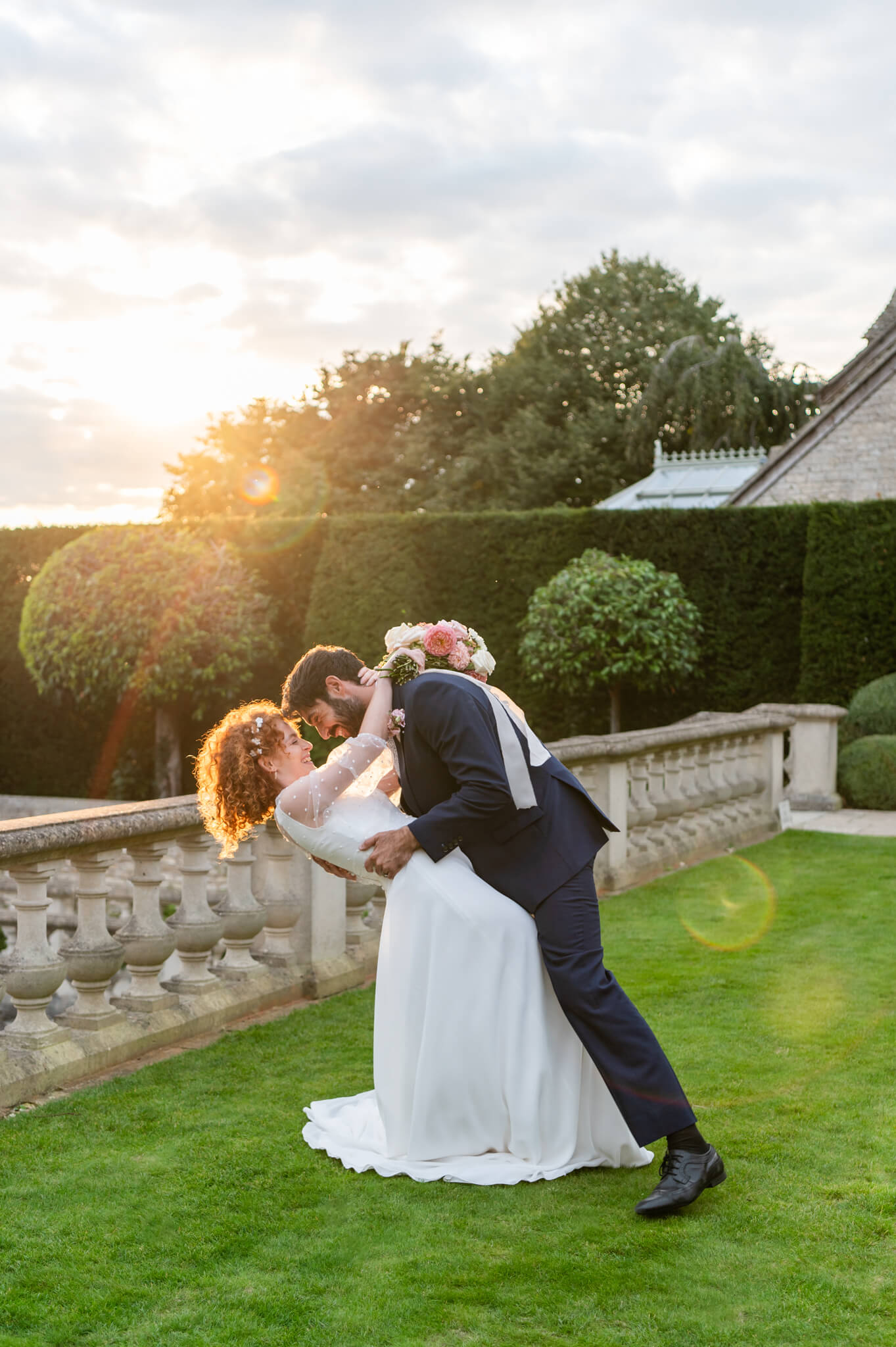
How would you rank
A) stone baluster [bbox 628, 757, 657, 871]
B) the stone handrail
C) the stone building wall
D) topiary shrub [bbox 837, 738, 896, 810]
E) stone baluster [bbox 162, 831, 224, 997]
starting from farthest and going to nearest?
the stone building wall, topiary shrub [bbox 837, 738, 896, 810], stone baluster [bbox 628, 757, 657, 871], the stone handrail, stone baluster [bbox 162, 831, 224, 997]

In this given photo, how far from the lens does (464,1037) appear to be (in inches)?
135

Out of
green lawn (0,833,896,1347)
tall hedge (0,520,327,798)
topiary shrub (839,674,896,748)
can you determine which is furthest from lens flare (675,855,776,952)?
tall hedge (0,520,327,798)

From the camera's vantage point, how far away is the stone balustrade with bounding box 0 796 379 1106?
13.4 feet

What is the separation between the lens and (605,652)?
49.6 feet

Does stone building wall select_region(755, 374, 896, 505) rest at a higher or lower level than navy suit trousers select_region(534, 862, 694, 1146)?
higher

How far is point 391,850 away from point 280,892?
6.40 feet

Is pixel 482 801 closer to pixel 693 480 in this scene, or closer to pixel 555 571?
pixel 555 571

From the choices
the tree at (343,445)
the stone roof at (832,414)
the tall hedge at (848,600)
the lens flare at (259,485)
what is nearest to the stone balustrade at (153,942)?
the tall hedge at (848,600)

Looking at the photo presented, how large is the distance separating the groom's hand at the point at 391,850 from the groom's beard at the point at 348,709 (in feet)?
1.01

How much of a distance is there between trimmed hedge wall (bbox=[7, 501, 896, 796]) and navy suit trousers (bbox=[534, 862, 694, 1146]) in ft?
38.5

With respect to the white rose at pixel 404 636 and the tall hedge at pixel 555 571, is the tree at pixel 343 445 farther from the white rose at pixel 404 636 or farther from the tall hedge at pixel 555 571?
the white rose at pixel 404 636

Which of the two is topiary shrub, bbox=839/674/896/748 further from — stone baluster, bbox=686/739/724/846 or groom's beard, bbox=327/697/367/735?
groom's beard, bbox=327/697/367/735

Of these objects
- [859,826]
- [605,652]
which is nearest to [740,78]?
[859,826]

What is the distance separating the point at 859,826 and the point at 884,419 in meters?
10.6
